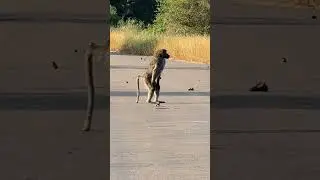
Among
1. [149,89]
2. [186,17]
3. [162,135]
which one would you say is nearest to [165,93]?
[149,89]

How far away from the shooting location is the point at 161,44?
22.9m

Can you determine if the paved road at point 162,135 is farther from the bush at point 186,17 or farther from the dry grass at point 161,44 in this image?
the bush at point 186,17

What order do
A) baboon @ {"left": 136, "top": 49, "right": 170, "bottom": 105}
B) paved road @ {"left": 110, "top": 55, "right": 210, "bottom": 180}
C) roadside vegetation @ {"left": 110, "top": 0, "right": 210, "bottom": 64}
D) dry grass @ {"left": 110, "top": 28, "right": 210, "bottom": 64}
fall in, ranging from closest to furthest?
paved road @ {"left": 110, "top": 55, "right": 210, "bottom": 180} < baboon @ {"left": 136, "top": 49, "right": 170, "bottom": 105} < dry grass @ {"left": 110, "top": 28, "right": 210, "bottom": 64} < roadside vegetation @ {"left": 110, "top": 0, "right": 210, "bottom": 64}
